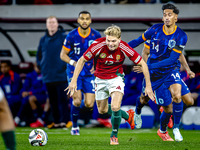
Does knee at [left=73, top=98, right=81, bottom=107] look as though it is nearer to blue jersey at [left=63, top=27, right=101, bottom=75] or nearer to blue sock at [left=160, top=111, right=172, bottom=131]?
blue jersey at [left=63, top=27, right=101, bottom=75]

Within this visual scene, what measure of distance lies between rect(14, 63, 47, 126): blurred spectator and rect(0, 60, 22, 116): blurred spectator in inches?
9.4

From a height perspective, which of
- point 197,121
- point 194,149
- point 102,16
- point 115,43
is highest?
point 102,16

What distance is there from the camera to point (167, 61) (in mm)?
5367

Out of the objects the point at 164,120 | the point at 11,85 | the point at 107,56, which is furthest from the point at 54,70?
the point at 164,120

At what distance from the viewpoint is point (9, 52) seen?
36.5 feet

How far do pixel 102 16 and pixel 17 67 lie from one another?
3.10 metres

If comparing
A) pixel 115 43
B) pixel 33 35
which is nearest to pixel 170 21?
pixel 115 43

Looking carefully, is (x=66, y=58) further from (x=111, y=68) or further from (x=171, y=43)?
(x=171, y=43)

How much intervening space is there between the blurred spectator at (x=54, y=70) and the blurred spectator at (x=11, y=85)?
173cm

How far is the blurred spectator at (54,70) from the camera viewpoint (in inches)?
312

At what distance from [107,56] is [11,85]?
206 inches

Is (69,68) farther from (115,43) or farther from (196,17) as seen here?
(196,17)

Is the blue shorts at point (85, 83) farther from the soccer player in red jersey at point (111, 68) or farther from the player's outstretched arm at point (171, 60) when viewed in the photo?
the player's outstretched arm at point (171, 60)

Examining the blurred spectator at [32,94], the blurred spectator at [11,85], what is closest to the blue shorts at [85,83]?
the blurred spectator at [32,94]
